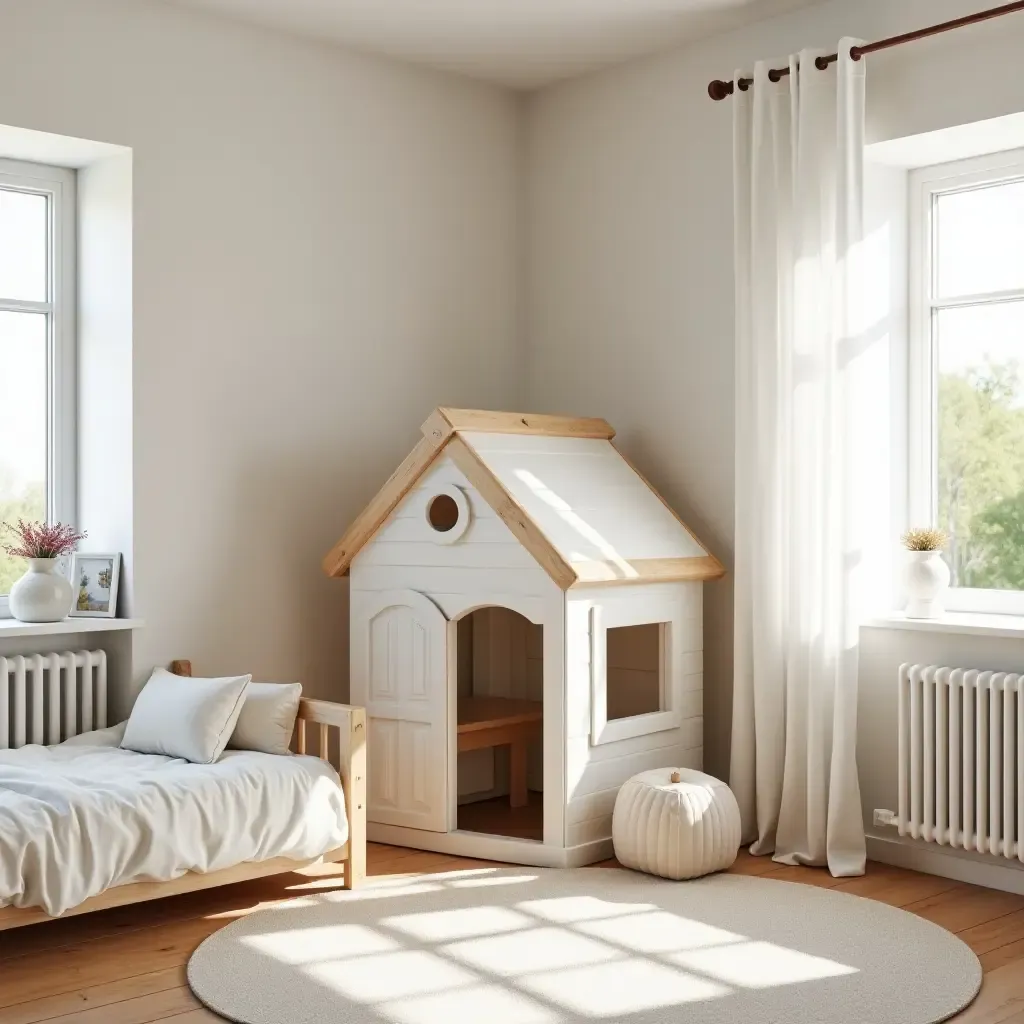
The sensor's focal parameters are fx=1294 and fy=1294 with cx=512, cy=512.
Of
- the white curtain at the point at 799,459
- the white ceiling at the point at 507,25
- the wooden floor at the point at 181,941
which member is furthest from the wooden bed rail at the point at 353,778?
the white ceiling at the point at 507,25

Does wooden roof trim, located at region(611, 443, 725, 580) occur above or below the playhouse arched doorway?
above

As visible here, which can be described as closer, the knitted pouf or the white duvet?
the white duvet

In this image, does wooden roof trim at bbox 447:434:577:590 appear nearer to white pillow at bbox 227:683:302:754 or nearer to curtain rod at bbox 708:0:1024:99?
white pillow at bbox 227:683:302:754

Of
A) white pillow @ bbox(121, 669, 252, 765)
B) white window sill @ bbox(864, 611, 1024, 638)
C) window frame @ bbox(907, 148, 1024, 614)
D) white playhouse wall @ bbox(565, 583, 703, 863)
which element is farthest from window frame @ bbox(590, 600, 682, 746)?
white pillow @ bbox(121, 669, 252, 765)

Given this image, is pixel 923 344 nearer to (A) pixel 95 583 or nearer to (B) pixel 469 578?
(B) pixel 469 578

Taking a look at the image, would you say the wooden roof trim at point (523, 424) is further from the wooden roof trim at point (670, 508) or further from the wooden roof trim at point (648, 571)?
the wooden roof trim at point (648, 571)

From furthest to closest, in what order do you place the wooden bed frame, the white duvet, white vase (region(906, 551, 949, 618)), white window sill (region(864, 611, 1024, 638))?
white vase (region(906, 551, 949, 618))
white window sill (region(864, 611, 1024, 638))
the wooden bed frame
the white duvet

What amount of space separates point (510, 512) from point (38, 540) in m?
1.48

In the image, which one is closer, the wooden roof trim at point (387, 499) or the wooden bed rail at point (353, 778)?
the wooden bed rail at point (353, 778)

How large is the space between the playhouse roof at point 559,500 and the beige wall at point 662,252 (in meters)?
0.26

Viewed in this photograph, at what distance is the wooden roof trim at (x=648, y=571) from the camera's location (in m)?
3.89

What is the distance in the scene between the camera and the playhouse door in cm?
414

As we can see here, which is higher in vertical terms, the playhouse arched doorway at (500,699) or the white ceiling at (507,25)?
the white ceiling at (507,25)

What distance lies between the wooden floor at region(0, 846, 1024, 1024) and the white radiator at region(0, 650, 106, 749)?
724mm
